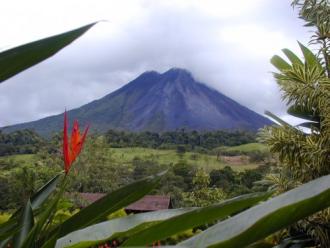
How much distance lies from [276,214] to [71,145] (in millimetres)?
281

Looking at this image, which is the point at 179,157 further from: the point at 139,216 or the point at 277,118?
the point at 139,216

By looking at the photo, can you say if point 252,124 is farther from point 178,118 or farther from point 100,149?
point 100,149

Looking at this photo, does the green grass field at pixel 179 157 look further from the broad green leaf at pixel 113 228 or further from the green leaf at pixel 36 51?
the green leaf at pixel 36 51

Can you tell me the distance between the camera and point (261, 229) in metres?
0.36

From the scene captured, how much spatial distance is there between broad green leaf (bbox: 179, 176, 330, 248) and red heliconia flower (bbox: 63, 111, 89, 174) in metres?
0.20

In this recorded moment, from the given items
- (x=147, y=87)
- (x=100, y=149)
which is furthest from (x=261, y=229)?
(x=147, y=87)

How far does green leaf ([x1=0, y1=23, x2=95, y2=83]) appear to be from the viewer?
1.56ft

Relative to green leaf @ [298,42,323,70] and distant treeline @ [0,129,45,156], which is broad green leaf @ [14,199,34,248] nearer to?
green leaf @ [298,42,323,70]

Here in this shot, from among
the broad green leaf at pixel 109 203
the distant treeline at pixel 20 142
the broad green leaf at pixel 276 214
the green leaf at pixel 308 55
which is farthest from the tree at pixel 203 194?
the distant treeline at pixel 20 142

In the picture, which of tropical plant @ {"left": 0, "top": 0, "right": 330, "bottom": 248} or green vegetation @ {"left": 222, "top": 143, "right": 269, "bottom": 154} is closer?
tropical plant @ {"left": 0, "top": 0, "right": 330, "bottom": 248}

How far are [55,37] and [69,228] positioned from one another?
0.26m

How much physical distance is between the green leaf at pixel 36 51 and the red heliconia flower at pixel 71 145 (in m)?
0.09

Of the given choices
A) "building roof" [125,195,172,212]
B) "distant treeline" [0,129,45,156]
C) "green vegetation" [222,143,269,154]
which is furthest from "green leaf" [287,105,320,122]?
"green vegetation" [222,143,269,154]

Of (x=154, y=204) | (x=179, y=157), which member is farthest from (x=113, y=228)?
(x=179, y=157)
